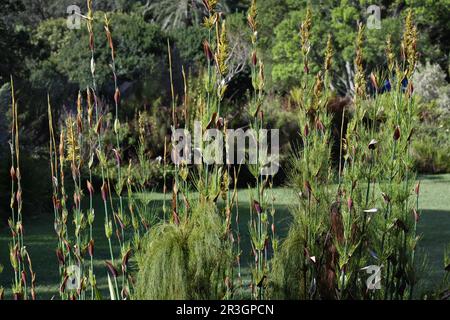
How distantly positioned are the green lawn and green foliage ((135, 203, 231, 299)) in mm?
1023

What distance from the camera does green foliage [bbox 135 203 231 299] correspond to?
2986 millimetres

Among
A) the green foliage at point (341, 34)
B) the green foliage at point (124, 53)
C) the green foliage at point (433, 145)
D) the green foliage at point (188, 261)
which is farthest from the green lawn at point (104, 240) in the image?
the green foliage at point (341, 34)

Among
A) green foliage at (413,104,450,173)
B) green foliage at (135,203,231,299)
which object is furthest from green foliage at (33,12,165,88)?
green foliage at (135,203,231,299)

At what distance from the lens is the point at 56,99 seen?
63.1 feet

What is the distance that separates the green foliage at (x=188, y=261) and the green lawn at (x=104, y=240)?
1023 millimetres

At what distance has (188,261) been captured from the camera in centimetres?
303

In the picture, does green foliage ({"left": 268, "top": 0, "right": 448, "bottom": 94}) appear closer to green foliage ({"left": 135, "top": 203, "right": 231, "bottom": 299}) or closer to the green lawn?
the green lawn

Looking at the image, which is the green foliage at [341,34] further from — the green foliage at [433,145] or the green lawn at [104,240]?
the green lawn at [104,240]

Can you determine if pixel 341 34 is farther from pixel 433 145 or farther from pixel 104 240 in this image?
pixel 104 240

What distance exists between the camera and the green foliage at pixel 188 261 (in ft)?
9.80

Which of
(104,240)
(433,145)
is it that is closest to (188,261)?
(104,240)
